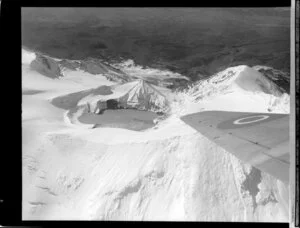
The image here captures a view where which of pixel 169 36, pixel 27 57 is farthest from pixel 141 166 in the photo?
pixel 27 57

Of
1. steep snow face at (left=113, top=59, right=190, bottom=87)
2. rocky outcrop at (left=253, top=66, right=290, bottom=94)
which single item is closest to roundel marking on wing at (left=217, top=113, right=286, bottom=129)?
rocky outcrop at (left=253, top=66, right=290, bottom=94)

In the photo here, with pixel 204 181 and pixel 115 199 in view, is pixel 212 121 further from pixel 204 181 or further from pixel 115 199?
pixel 115 199

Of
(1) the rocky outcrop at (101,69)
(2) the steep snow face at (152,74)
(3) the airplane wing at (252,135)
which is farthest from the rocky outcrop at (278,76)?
(1) the rocky outcrop at (101,69)

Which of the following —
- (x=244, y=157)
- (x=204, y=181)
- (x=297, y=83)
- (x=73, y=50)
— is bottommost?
(x=204, y=181)

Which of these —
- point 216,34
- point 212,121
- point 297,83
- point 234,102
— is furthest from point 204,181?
point 216,34

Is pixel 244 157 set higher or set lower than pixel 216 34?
lower

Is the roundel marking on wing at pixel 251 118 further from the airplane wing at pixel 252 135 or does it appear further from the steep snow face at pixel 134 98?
the steep snow face at pixel 134 98

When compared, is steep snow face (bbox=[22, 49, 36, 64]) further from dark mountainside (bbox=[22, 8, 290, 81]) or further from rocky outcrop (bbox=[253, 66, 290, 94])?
rocky outcrop (bbox=[253, 66, 290, 94])
